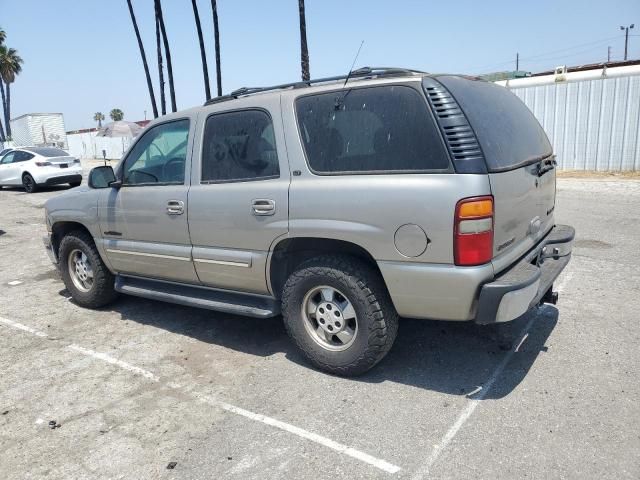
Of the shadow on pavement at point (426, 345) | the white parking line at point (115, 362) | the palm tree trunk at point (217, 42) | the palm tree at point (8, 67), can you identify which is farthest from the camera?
the palm tree at point (8, 67)

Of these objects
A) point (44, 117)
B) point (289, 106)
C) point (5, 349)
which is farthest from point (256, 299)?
point (44, 117)

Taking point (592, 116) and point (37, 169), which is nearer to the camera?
point (592, 116)

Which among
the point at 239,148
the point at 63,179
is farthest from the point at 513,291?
the point at 63,179

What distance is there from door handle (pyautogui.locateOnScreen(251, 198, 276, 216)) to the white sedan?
15.6 metres

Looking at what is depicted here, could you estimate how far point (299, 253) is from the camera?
372 centimetres

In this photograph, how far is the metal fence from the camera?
1412 centimetres

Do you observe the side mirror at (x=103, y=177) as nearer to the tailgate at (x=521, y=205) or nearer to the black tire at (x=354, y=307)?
the black tire at (x=354, y=307)

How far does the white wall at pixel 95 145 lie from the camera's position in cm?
3372

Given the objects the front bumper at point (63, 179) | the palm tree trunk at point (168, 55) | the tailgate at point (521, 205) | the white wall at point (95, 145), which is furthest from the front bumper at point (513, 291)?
the white wall at point (95, 145)

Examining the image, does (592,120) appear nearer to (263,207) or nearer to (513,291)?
(513,291)

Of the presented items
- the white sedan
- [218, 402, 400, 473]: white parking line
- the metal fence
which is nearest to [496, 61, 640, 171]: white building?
the metal fence

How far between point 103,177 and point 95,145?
36.3 m

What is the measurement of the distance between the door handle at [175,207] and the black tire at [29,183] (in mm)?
15085

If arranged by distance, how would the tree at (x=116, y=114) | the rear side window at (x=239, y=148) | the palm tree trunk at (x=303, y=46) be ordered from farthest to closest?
the tree at (x=116, y=114)
the palm tree trunk at (x=303, y=46)
the rear side window at (x=239, y=148)
